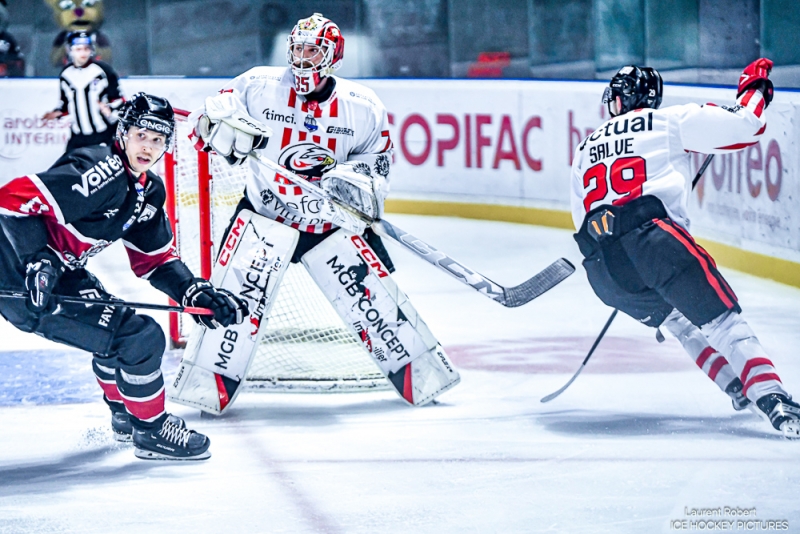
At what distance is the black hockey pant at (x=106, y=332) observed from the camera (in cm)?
286

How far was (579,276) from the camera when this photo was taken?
223 inches

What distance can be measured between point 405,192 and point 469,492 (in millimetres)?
4932

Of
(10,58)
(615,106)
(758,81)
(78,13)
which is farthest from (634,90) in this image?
(78,13)

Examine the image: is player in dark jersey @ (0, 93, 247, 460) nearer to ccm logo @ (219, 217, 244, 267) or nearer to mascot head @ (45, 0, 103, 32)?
ccm logo @ (219, 217, 244, 267)

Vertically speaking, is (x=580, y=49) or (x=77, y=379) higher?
(x=580, y=49)

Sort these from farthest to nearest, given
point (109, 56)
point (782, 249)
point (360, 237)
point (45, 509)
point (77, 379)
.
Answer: point (109, 56) < point (782, 249) < point (77, 379) < point (360, 237) < point (45, 509)

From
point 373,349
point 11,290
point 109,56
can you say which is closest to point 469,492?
point 373,349

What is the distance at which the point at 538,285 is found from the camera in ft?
11.8

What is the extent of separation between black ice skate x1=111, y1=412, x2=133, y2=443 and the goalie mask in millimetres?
1071

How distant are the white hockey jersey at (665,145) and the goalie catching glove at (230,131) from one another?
3.25 ft

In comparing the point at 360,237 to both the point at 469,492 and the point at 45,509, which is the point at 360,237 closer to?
the point at 469,492

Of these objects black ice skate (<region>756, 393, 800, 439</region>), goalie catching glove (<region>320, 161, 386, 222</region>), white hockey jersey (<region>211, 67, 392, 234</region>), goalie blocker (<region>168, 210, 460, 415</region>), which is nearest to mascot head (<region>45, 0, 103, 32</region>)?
white hockey jersey (<region>211, 67, 392, 234</region>)

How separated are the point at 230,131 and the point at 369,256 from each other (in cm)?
60

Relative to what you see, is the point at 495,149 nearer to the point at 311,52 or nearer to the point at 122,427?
the point at 311,52
